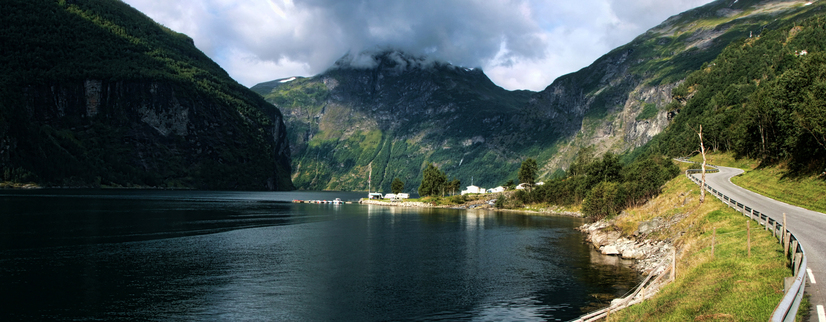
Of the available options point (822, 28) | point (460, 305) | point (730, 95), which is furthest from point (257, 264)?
point (822, 28)

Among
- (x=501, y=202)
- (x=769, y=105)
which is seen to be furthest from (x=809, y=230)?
(x=501, y=202)

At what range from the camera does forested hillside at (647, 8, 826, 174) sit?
202 feet

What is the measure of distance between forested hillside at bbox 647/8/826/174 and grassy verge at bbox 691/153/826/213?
2224mm

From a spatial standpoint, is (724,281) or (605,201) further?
(605,201)

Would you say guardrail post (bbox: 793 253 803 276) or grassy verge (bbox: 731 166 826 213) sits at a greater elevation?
grassy verge (bbox: 731 166 826 213)

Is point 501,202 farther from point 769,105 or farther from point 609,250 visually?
point 609,250

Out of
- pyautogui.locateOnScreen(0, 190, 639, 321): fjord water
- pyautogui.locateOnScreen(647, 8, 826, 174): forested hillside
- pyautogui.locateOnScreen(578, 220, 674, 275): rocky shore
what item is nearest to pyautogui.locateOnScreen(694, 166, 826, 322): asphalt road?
pyautogui.locateOnScreen(647, 8, 826, 174): forested hillside

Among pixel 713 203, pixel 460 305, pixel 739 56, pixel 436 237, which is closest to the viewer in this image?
pixel 460 305

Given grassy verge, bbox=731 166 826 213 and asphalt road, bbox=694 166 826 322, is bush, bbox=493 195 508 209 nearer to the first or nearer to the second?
grassy verge, bbox=731 166 826 213

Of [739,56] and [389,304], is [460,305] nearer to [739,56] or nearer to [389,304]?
[389,304]

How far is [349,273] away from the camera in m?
57.7

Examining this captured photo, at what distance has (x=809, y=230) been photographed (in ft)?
117

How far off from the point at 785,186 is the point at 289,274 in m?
65.3

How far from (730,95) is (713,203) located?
121m
